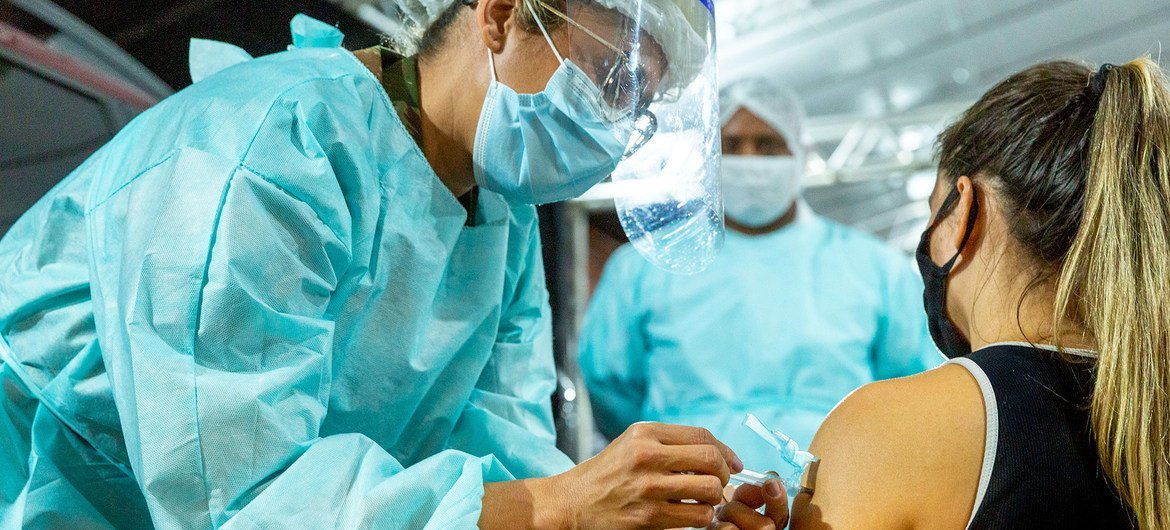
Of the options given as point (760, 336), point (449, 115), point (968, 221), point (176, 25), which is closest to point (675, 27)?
point (449, 115)

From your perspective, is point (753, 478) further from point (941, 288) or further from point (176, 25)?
point (176, 25)

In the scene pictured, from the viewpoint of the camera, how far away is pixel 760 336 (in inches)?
112

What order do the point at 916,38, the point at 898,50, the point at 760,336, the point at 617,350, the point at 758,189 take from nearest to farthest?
the point at 760,336 → the point at 617,350 → the point at 758,189 → the point at 916,38 → the point at 898,50

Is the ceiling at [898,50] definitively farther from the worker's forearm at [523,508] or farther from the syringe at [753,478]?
the worker's forearm at [523,508]

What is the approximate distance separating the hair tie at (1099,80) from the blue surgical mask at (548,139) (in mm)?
573

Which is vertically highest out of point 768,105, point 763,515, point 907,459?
point 768,105

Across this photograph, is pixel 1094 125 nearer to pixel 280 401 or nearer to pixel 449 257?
pixel 449 257

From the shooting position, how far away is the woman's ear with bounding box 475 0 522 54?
140 cm

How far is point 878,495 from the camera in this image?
114 centimetres

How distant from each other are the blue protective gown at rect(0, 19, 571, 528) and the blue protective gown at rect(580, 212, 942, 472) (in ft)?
4.40

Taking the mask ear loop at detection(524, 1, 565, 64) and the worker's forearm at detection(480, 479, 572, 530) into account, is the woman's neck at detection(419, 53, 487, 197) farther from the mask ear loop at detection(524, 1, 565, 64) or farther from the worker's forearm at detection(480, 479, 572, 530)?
the worker's forearm at detection(480, 479, 572, 530)

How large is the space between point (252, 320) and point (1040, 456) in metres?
0.84

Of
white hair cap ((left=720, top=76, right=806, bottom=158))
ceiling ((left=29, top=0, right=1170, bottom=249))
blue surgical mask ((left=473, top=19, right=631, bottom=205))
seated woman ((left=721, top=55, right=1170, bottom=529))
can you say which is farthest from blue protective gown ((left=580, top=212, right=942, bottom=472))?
ceiling ((left=29, top=0, right=1170, bottom=249))

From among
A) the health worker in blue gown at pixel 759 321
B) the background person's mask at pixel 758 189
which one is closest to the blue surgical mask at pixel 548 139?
the health worker in blue gown at pixel 759 321
